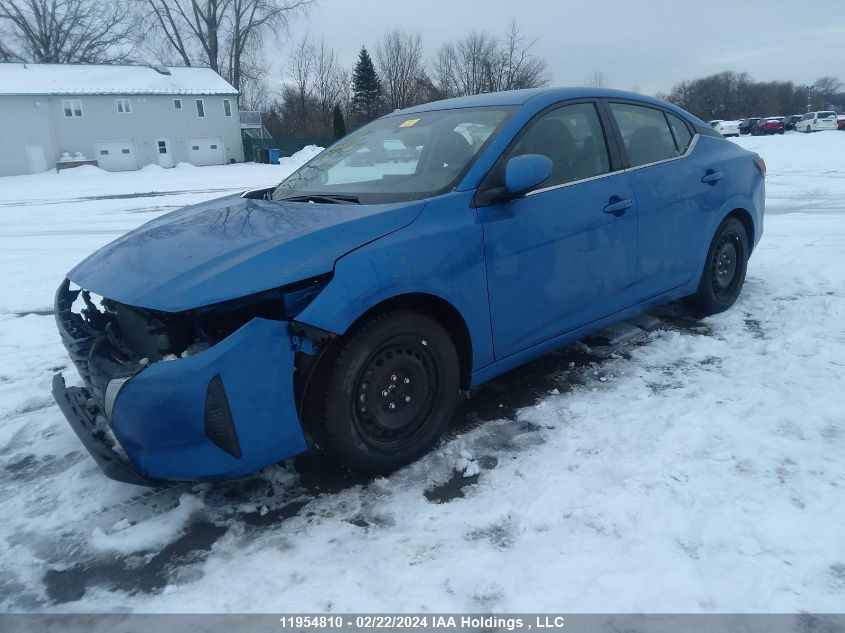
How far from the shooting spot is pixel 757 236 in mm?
5078

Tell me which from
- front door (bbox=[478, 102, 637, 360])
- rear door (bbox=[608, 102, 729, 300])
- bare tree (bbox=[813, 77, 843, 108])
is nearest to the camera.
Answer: front door (bbox=[478, 102, 637, 360])

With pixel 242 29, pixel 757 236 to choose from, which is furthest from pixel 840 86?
pixel 757 236

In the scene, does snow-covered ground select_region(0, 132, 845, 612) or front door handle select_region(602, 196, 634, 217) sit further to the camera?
front door handle select_region(602, 196, 634, 217)

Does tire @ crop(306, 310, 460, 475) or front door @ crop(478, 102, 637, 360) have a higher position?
front door @ crop(478, 102, 637, 360)

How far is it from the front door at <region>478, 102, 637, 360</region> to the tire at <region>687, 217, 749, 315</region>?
3.62 ft

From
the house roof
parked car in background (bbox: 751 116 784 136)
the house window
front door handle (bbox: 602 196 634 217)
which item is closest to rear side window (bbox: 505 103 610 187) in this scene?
front door handle (bbox: 602 196 634 217)

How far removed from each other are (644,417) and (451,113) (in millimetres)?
2067

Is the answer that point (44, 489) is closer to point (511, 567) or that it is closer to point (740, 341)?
point (511, 567)

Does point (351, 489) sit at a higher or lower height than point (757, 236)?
lower

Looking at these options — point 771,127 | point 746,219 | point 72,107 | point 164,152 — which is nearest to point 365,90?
point 164,152

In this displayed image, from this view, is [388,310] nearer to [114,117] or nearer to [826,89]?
[114,117]

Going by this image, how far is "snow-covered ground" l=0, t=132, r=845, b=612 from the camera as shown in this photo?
2166mm

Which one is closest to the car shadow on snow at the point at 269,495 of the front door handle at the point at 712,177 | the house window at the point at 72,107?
the front door handle at the point at 712,177

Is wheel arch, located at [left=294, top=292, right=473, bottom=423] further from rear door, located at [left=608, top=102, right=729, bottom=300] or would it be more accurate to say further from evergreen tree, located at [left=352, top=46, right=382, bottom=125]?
evergreen tree, located at [left=352, top=46, right=382, bottom=125]
